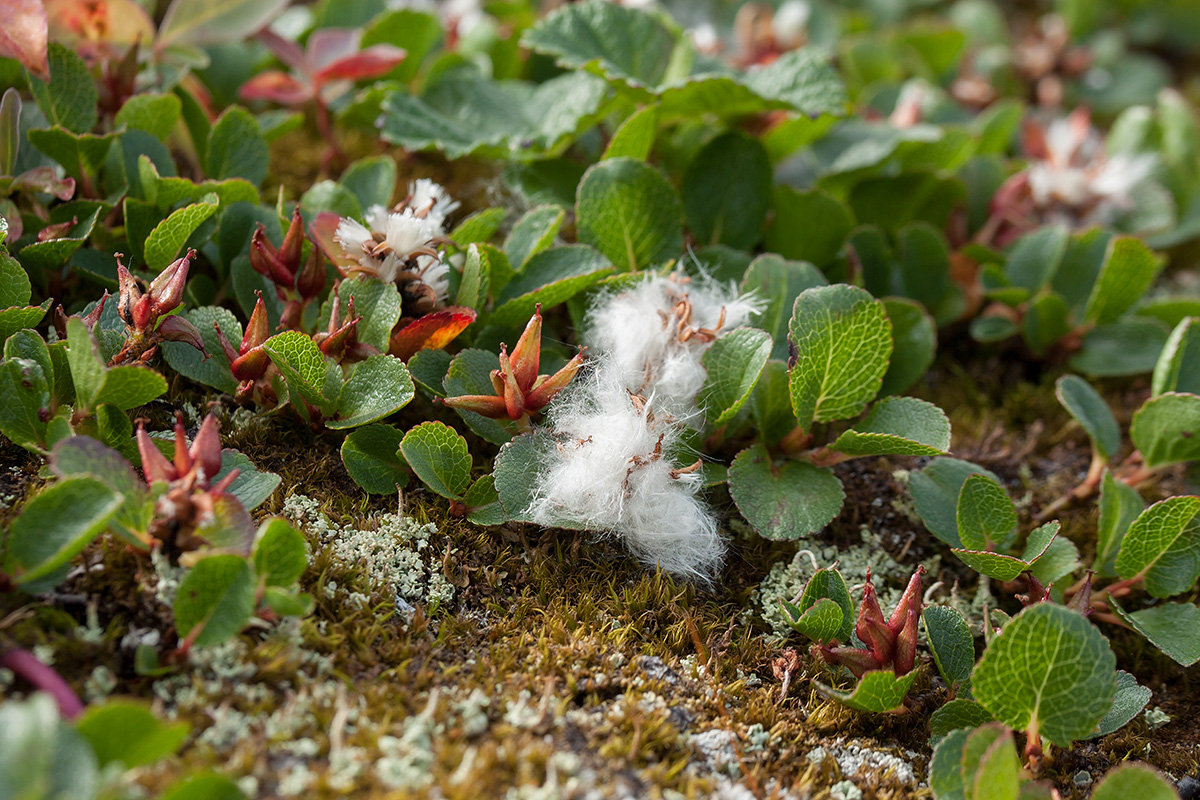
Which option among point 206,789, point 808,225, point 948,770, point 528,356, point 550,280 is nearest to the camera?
point 206,789

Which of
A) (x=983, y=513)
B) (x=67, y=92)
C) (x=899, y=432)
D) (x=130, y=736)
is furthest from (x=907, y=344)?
(x=67, y=92)

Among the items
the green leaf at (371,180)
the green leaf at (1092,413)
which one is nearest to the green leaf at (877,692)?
the green leaf at (1092,413)

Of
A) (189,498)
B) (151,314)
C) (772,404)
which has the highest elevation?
(151,314)

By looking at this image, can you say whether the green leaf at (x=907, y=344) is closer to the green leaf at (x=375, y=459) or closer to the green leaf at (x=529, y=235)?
the green leaf at (x=529, y=235)

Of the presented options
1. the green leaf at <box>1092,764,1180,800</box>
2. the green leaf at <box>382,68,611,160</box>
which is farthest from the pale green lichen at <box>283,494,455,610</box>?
the green leaf at <box>1092,764,1180,800</box>

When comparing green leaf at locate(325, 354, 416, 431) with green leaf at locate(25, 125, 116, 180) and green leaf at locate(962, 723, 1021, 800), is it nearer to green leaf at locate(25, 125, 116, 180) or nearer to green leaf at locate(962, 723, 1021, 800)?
green leaf at locate(25, 125, 116, 180)

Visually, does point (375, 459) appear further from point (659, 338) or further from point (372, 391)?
point (659, 338)
